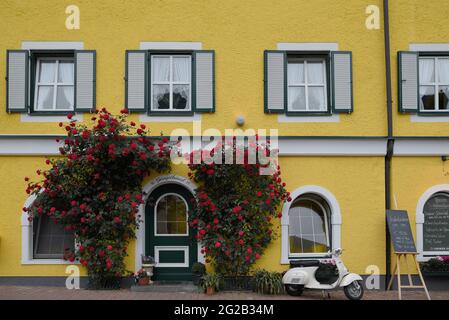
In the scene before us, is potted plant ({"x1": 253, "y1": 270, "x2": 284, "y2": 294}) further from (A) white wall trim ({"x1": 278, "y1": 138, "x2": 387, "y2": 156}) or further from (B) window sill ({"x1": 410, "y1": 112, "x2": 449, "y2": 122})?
(B) window sill ({"x1": 410, "y1": 112, "x2": 449, "y2": 122})

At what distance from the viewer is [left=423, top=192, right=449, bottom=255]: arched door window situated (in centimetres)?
1170

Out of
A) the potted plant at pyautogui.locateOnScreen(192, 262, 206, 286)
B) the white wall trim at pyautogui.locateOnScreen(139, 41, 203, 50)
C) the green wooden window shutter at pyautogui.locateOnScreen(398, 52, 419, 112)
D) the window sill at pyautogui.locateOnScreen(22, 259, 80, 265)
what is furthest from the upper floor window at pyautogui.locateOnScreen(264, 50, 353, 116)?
the window sill at pyautogui.locateOnScreen(22, 259, 80, 265)

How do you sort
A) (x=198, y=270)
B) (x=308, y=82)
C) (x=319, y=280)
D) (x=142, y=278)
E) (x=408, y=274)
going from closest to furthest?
(x=319, y=280) < (x=408, y=274) < (x=142, y=278) < (x=198, y=270) < (x=308, y=82)

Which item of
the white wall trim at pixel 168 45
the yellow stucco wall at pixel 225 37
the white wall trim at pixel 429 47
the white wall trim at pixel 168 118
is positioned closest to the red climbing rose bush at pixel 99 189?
the white wall trim at pixel 168 118

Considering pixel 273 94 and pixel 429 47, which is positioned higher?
pixel 429 47

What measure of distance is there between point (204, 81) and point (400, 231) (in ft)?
17.0

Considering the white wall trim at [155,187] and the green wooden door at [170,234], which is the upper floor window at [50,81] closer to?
the white wall trim at [155,187]

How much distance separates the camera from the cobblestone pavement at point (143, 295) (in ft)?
33.0

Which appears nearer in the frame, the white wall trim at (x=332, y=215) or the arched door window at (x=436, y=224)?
the white wall trim at (x=332, y=215)

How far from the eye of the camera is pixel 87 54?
11516 millimetres

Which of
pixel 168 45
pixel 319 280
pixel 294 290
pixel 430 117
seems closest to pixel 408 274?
pixel 319 280

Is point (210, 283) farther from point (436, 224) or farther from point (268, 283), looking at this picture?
point (436, 224)

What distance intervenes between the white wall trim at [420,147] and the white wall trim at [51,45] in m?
7.25

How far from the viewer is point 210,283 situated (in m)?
10.5
